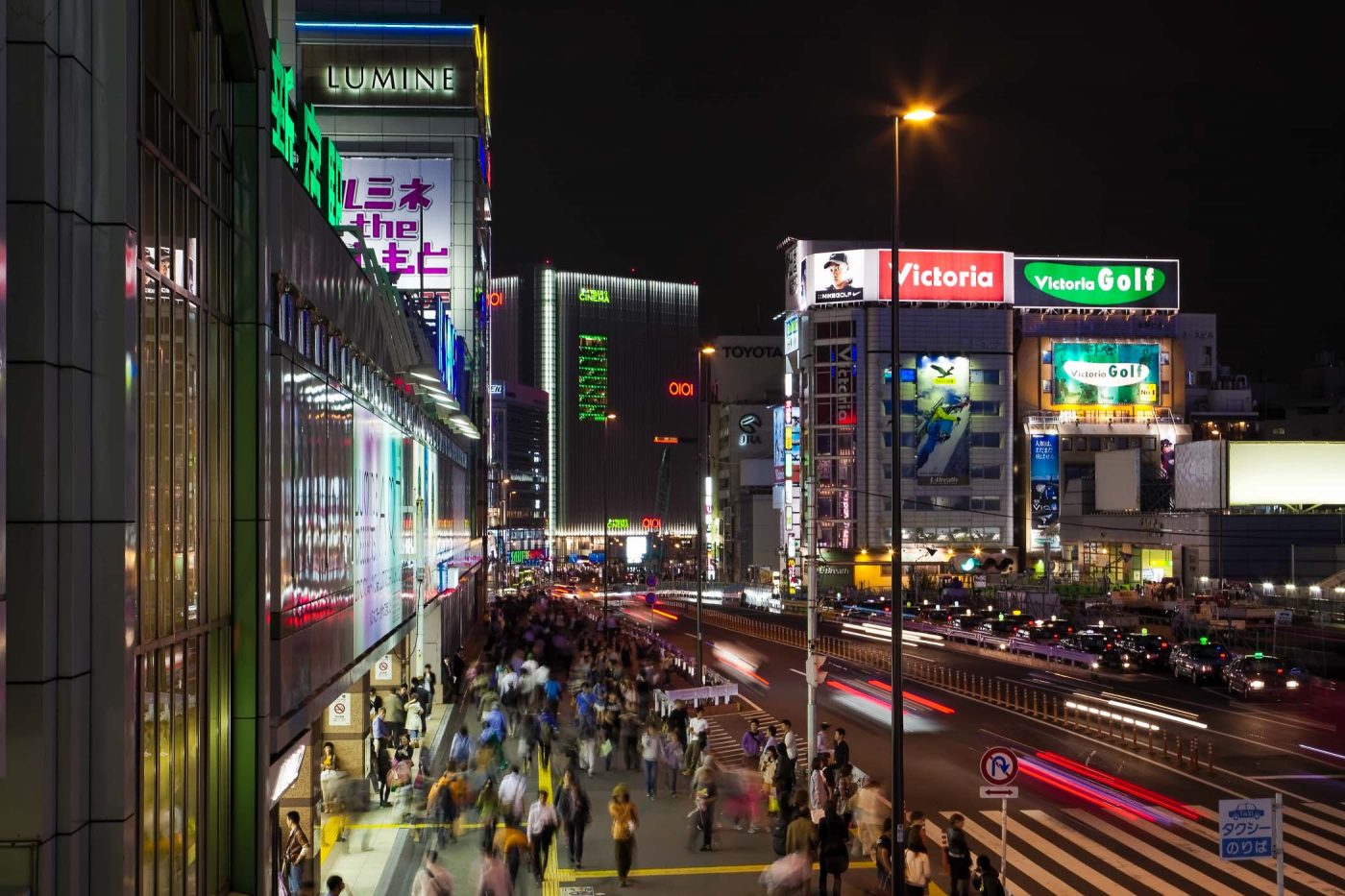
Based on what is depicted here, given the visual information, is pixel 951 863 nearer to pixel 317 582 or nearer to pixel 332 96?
pixel 317 582

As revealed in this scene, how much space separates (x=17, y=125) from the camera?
7.58 metres

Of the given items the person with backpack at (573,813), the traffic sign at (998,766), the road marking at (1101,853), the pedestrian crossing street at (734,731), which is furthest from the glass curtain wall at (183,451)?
the pedestrian crossing street at (734,731)

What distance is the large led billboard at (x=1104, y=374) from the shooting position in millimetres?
114312

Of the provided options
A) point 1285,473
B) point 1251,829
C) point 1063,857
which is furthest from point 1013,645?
point 1251,829

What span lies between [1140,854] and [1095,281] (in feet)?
333

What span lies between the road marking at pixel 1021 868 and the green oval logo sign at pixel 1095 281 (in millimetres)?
99488

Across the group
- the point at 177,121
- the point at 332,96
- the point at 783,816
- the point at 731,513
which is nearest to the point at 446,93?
the point at 332,96

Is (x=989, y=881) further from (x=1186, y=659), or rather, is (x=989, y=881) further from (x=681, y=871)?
(x=1186, y=659)

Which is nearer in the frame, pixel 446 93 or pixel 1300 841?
pixel 1300 841

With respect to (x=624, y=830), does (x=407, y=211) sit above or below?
above

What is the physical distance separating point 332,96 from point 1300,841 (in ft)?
161

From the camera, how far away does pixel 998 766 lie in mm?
16047

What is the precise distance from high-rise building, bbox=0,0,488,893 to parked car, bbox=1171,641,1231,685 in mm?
34623

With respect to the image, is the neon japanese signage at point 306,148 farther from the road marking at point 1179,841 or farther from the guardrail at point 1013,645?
the guardrail at point 1013,645
